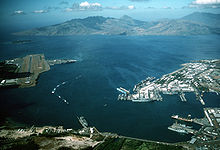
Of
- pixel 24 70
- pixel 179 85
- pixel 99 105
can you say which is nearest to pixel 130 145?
pixel 99 105

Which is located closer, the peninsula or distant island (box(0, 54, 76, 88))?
the peninsula

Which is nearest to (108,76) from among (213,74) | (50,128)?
(50,128)

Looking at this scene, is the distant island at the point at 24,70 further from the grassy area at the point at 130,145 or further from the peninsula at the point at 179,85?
the grassy area at the point at 130,145

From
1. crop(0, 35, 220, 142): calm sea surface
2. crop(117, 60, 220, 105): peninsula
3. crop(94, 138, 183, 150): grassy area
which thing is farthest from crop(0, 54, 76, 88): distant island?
crop(94, 138, 183, 150): grassy area

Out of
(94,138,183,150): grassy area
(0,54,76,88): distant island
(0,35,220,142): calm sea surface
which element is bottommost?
(94,138,183,150): grassy area

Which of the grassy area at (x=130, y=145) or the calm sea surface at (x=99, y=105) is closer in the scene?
the grassy area at (x=130, y=145)

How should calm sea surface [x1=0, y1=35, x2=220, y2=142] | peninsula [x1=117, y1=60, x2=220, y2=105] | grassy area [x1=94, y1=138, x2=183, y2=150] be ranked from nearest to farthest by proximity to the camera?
grassy area [x1=94, y1=138, x2=183, y2=150] → calm sea surface [x1=0, y1=35, x2=220, y2=142] → peninsula [x1=117, y1=60, x2=220, y2=105]

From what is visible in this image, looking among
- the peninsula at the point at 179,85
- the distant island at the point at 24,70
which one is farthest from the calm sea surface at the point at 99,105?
the distant island at the point at 24,70

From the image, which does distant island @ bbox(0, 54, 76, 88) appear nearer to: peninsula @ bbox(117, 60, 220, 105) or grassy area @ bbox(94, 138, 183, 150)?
peninsula @ bbox(117, 60, 220, 105)
